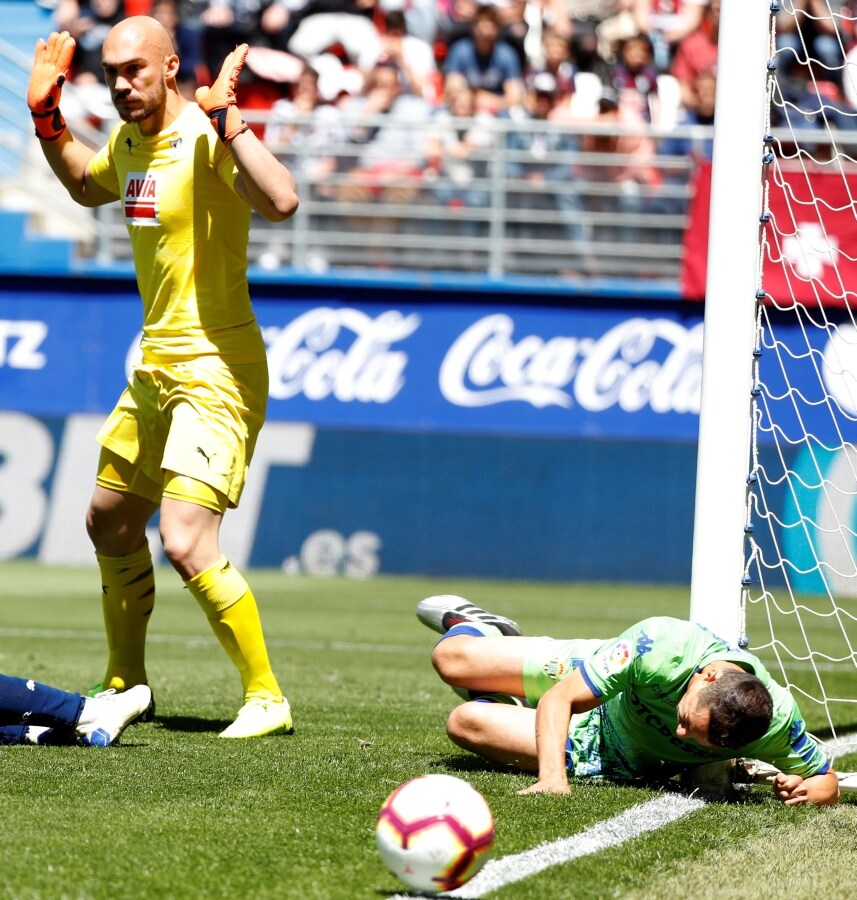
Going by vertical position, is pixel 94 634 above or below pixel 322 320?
below

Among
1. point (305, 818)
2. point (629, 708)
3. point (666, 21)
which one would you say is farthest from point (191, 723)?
point (666, 21)

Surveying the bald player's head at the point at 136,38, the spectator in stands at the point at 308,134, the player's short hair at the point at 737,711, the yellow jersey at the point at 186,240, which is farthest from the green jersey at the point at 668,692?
the spectator in stands at the point at 308,134

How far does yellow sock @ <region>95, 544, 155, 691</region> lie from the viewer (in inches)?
225

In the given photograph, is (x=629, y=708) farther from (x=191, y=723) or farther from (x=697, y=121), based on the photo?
(x=697, y=121)

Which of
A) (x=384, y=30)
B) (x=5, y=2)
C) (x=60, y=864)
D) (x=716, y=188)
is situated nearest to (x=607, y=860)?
(x=60, y=864)

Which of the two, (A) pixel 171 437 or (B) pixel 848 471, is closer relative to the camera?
(A) pixel 171 437

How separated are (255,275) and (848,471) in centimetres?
630

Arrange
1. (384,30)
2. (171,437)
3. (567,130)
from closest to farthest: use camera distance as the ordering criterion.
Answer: (171,437) < (567,130) < (384,30)

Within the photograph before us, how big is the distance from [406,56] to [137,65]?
11.8 m

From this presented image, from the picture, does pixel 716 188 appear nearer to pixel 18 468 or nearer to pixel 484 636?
pixel 484 636

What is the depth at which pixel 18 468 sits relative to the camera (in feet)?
49.9

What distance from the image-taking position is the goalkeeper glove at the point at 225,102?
495cm

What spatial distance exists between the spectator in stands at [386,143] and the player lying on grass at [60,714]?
10976 mm

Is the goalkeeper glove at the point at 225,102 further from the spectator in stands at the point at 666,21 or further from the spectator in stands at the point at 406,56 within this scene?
the spectator in stands at the point at 666,21
